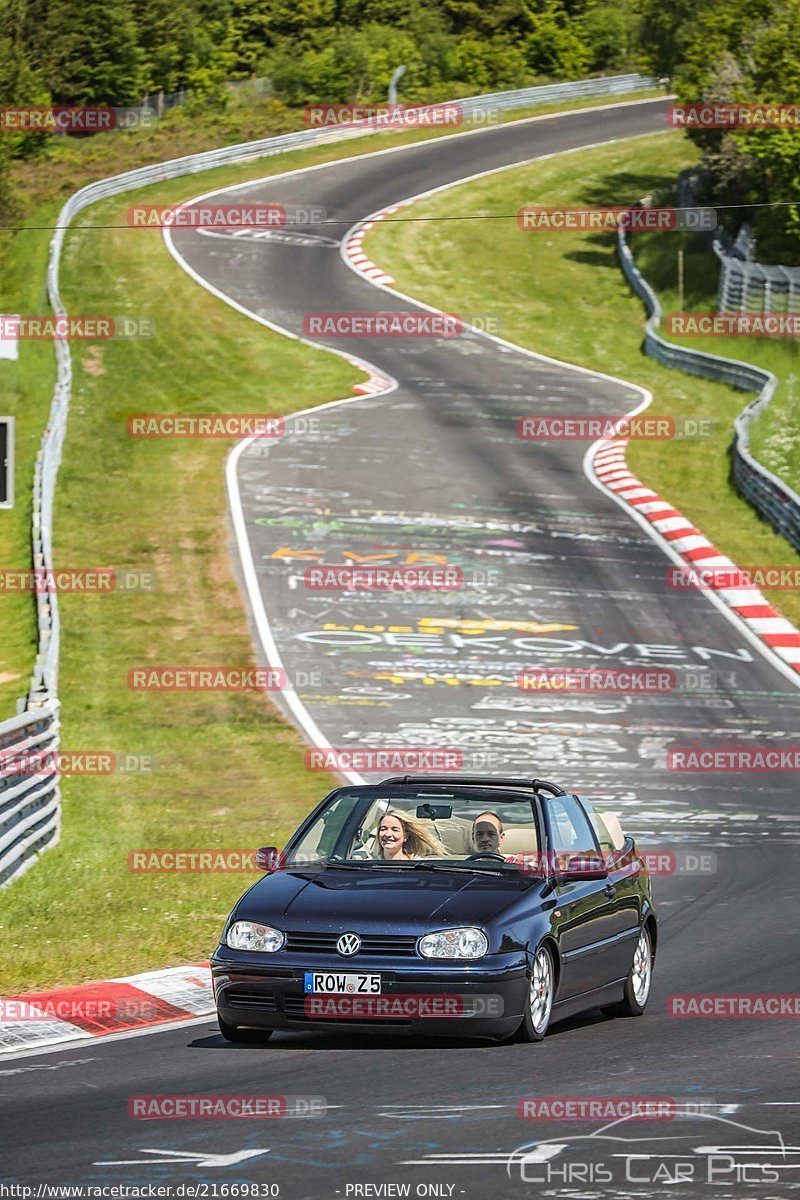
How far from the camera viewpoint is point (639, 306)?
176 feet

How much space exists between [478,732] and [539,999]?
1368 cm

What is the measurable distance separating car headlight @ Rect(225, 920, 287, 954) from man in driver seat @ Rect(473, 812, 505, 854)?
1568 millimetres

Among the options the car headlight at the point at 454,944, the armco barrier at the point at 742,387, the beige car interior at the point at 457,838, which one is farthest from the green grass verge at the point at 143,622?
the armco barrier at the point at 742,387

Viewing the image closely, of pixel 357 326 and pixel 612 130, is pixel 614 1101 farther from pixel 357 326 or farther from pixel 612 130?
pixel 612 130

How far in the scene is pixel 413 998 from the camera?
9.73 meters

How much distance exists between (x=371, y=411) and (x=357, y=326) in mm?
8964

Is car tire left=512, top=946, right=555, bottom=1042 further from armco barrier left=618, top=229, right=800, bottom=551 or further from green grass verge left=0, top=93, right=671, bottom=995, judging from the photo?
armco barrier left=618, top=229, right=800, bottom=551

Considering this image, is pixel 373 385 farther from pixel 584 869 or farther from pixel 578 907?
pixel 578 907

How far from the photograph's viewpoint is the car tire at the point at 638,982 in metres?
11.6

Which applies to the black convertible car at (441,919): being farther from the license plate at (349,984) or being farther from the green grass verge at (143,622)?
the green grass verge at (143,622)

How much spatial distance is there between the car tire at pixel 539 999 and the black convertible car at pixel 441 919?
1cm

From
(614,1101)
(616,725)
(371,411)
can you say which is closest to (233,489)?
(371,411)

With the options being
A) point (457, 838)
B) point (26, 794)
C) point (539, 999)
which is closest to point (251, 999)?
point (539, 999)

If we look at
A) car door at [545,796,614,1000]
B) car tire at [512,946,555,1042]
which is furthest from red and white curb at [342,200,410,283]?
car tire at [512,946,555,1042]
